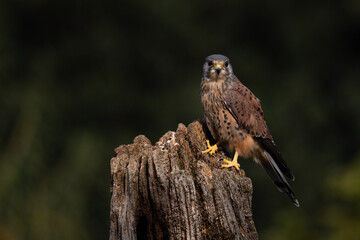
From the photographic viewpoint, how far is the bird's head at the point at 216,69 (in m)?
3.52

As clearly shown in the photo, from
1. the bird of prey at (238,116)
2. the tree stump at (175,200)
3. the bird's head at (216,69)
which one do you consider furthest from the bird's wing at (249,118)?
the tree stump at (175,200)

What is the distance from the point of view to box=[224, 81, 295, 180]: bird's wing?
3.50 m

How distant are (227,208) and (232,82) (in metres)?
1.38

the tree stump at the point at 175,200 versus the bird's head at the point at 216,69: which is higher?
the bird's head at the point at 216,69

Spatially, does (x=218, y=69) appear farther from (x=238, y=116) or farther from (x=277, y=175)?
(x=277, y=175)

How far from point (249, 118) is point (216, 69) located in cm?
37

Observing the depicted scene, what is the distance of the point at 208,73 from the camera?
357 centimetres

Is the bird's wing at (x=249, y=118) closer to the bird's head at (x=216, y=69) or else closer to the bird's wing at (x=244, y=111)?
the bird's wing at (x=244, y=111)

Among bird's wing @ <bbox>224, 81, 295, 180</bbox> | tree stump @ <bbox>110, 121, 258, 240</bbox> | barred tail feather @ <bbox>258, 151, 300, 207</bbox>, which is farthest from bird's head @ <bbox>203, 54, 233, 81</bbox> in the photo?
tree stump @ <bbox>110, 121, 258, 240</bbox>

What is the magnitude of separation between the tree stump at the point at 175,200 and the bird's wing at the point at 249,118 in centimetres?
102

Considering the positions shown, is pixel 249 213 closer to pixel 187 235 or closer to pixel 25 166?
pixel 187 235

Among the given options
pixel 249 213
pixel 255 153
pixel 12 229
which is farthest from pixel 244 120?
pixel 12 229

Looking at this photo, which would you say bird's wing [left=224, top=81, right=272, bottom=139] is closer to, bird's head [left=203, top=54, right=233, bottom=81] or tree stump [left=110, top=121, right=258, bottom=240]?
bird's head [left=203, top=54, right=233, bottom=81]

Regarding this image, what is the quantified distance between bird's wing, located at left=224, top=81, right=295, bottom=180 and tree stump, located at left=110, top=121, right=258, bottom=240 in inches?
40.0
